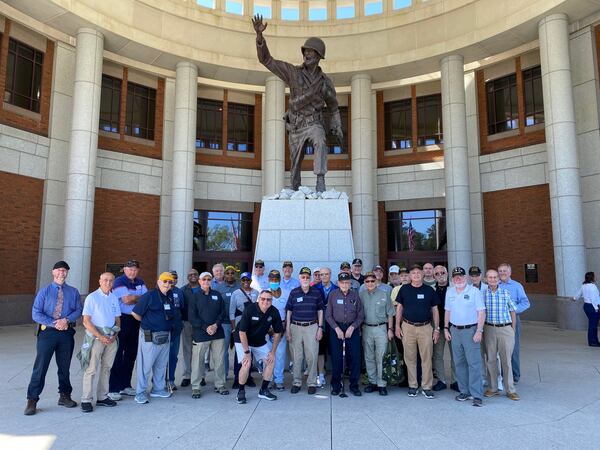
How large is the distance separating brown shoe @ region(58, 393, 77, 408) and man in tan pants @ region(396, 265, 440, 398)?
428 cm

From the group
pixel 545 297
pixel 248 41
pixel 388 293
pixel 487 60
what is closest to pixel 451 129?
pixel 487 60

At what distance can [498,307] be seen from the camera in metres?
6.11

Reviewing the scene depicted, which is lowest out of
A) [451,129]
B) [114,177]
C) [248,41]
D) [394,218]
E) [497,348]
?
[497,348]

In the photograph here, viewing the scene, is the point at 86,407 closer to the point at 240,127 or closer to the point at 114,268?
the point at 114,268

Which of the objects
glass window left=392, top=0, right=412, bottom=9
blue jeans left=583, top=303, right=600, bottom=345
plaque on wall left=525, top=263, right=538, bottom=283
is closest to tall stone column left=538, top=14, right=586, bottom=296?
plaque on wall left=525, top=263, right=538, bottom=283

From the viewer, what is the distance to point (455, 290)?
609 cm

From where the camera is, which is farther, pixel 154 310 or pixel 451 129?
pixel 451 129

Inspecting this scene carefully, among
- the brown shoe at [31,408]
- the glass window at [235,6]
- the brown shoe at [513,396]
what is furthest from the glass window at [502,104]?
the brown shoe at [31,408]

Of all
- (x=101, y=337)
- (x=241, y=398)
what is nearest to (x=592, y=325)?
(x=241, y=398)

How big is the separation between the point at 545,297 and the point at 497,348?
39.2 feet

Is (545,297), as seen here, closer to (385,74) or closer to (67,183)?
(385,74)

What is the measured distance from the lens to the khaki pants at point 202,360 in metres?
6.10

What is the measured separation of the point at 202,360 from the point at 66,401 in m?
1.70

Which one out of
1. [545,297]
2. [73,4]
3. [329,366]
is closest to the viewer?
[329,366]
